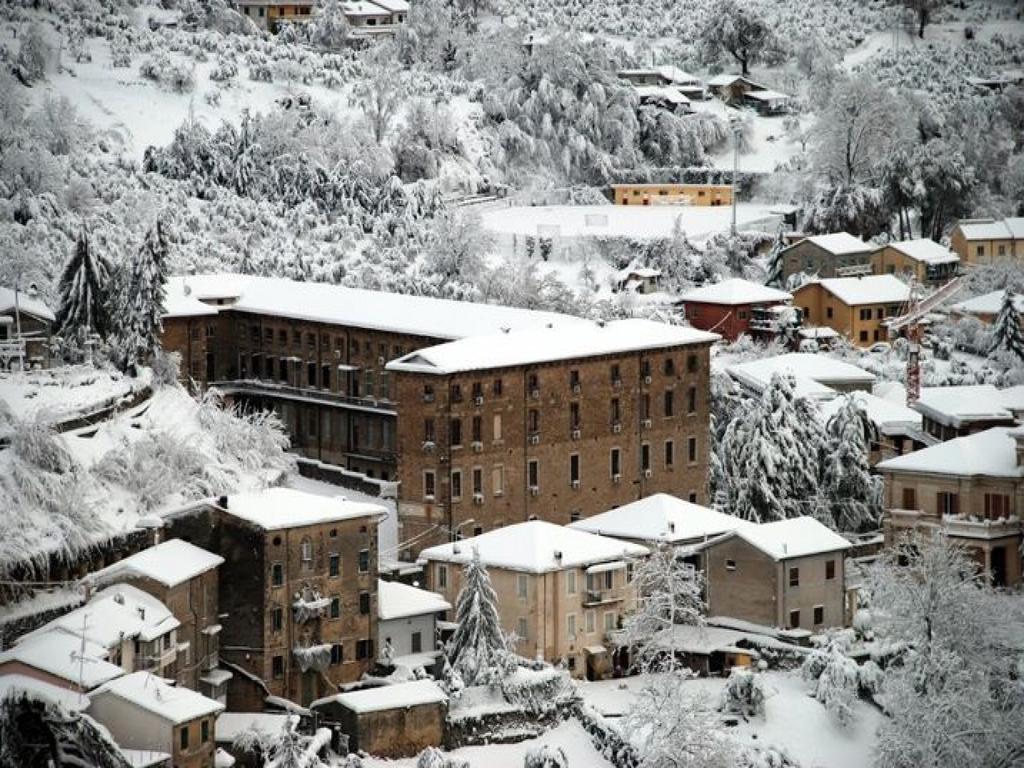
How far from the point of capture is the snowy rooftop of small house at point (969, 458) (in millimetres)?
83250

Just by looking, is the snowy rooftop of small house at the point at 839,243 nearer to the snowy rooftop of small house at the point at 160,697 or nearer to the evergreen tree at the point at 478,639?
the evergreen tree at the point at 478,639

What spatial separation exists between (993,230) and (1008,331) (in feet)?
51.1

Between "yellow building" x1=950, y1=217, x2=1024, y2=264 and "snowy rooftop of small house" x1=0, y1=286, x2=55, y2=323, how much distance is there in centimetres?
4982

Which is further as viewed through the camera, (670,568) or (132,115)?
(132,115)

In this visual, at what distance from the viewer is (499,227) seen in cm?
12094

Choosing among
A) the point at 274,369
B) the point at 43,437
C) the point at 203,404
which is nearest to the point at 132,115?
the point at 274,369

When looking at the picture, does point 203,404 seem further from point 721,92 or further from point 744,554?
point 721,92

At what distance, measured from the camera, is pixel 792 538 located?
7862 centimetres

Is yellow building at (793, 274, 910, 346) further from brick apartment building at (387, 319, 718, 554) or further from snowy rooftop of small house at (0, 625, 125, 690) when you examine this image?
snowy rooftop of small house at (0, 625, 125, 690)

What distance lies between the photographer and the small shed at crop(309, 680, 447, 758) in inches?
2662

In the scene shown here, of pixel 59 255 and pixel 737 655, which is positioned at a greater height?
pixel 59 255

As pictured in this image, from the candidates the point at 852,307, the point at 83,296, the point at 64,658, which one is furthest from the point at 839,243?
the point at 64,658

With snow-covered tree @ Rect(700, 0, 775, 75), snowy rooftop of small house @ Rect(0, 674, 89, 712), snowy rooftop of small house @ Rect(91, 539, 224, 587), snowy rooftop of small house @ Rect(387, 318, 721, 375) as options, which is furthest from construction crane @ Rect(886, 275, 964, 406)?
snowy rooftop of small house @ Rect(0, 674, 89, 712)

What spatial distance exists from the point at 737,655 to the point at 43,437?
731 inches
